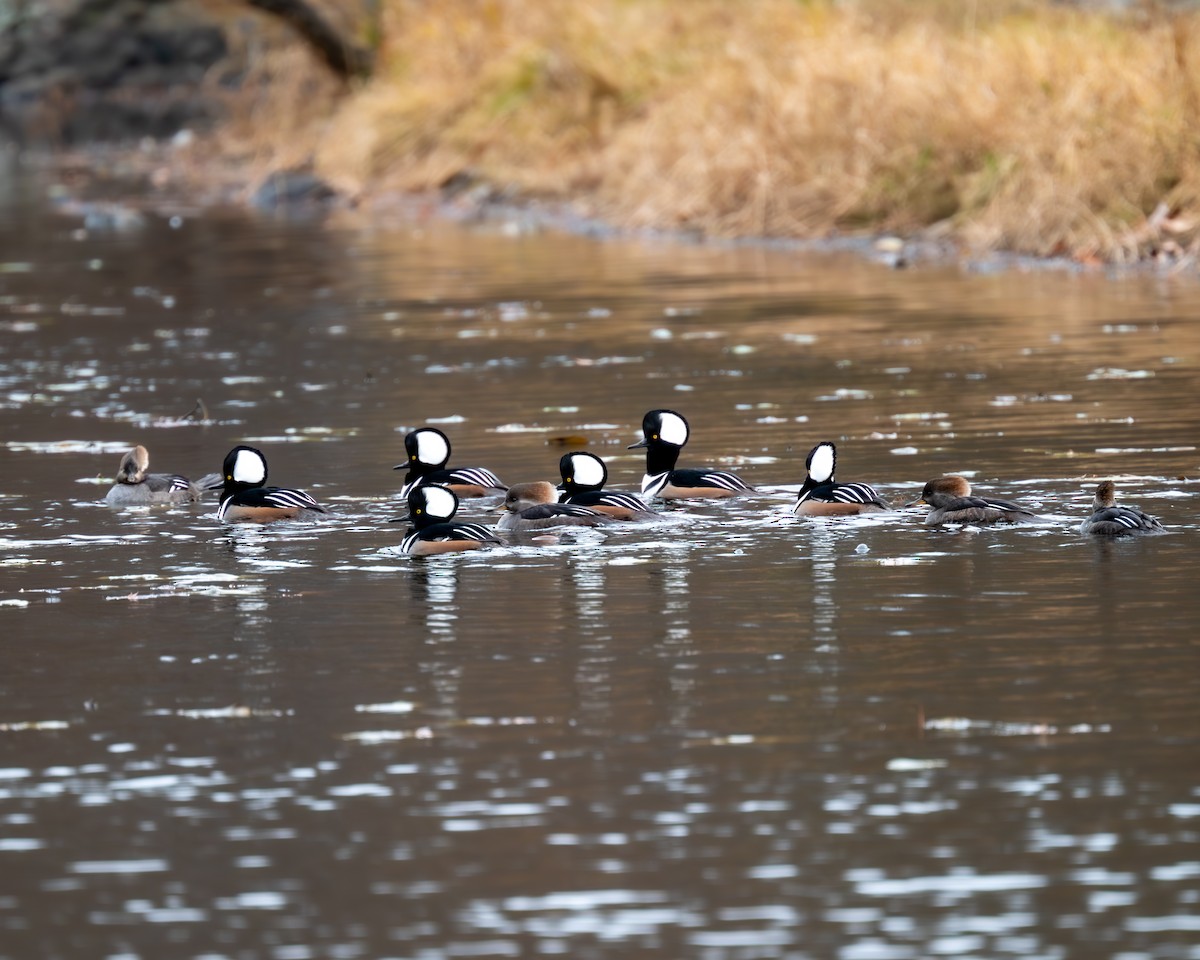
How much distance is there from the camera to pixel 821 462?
1038 cm

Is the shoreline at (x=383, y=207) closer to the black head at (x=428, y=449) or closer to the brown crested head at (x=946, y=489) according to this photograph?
the black head at (x=428, y=449)

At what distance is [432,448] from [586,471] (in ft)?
3.34

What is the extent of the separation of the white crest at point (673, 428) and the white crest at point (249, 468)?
1.92m

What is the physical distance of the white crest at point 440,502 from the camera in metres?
10.1

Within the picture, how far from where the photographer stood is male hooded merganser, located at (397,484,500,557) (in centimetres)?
975

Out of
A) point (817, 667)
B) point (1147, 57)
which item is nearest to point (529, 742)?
point (817, 667)

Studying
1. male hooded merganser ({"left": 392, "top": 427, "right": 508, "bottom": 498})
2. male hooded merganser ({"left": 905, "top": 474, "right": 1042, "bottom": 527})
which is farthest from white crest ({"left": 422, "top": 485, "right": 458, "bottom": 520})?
male hooded merganser ({"left": 905, "top": 474, "right": 1042, "bottom": 527})

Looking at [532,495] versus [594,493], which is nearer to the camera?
[594,493]

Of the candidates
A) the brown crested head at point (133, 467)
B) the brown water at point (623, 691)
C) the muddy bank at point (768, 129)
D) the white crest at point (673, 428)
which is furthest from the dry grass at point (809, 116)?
the brown crested head at point (133, 467)

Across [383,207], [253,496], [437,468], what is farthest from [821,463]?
[383,207]

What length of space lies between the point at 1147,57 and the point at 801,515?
13.2 m

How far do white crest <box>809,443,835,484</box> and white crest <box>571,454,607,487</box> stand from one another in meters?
0.94

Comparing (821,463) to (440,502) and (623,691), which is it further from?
(623,691)

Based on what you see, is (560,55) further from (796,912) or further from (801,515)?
(796,912)
